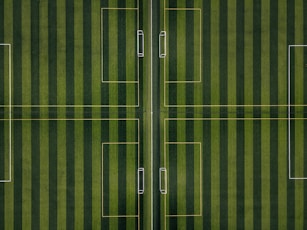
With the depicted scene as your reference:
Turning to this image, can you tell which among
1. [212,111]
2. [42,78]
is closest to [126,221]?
[212,111]

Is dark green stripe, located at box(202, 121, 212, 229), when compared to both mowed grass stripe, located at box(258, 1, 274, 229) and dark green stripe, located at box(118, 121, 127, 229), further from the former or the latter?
dark green stripe, located at box(118, 121, 127, 229)

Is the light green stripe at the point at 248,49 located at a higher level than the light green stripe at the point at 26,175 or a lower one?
higher

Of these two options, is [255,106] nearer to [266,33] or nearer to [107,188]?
[266,33]

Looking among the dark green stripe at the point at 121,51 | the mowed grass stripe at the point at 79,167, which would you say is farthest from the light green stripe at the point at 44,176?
the dark green stripe at the point at 121,51

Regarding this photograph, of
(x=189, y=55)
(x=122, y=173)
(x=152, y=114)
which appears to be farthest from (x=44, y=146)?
(x=189, y=55)

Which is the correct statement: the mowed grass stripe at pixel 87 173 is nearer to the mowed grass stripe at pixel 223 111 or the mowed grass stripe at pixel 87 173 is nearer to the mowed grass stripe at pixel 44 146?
the mowed grass stripe at pixel 44 146
